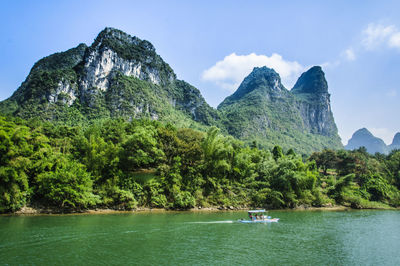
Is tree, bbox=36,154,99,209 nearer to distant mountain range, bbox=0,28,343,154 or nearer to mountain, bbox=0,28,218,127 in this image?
distant mountain range, bbox=0,28,343,154

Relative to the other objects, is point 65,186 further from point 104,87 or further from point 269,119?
point 269,119

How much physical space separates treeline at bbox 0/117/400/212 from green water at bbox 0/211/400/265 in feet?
17.3

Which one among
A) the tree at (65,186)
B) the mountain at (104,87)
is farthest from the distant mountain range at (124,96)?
Answer: the tree at (65,186)

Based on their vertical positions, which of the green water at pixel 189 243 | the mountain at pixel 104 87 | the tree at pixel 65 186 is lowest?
the green water at pixel 189 243

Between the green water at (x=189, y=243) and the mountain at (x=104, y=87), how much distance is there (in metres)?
68.6

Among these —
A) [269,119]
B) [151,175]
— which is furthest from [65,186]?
[269,119]

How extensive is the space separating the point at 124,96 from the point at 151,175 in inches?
2678

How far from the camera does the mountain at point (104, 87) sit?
274ft

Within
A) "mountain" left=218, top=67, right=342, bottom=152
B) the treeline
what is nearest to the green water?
the treeline

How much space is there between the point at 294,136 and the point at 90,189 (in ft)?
517

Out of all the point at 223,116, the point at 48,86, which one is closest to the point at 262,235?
the point at 48,86

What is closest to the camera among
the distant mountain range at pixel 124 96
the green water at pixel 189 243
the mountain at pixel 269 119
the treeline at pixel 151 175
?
the green water at pixel 189 243

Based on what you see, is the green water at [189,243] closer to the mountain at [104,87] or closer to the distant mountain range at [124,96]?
the distant mountain range at [124,96]

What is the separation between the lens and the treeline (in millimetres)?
25750
